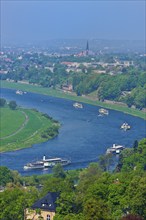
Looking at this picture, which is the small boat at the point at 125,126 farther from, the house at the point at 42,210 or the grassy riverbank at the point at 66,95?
the house at the point at 42,210

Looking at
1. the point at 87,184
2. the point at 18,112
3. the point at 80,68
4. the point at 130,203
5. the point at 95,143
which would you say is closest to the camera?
the point at 130,203

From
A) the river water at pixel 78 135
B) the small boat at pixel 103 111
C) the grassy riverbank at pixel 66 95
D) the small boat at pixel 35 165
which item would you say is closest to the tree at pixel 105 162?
the river water at pixel 78 135

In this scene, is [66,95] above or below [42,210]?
below

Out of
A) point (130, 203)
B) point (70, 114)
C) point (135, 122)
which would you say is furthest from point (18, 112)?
point (130, 203)

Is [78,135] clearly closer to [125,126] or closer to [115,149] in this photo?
[125,126]

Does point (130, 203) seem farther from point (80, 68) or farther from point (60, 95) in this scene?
point (80, 68)

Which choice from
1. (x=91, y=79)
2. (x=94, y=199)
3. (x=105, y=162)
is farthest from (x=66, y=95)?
(x=94, y=199)
